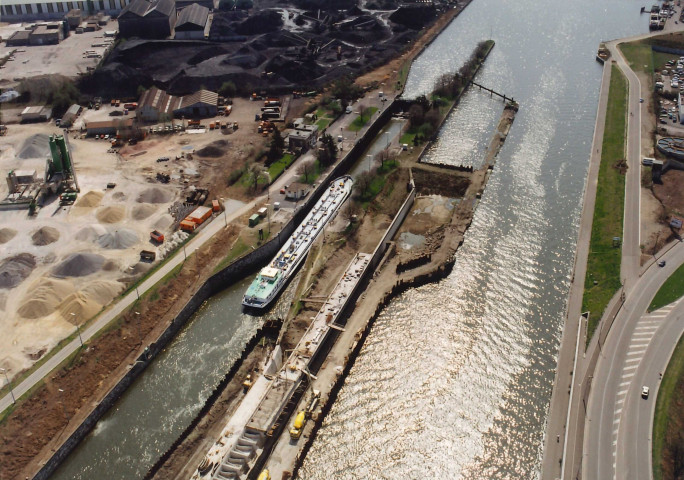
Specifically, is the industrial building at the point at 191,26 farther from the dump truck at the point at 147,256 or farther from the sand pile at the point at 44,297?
the sand pile at the point at 44,297

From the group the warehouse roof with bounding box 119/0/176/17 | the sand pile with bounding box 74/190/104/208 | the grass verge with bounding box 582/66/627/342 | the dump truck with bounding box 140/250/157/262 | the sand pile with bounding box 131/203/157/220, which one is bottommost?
the sand pile with bounding box 74/190/104/208

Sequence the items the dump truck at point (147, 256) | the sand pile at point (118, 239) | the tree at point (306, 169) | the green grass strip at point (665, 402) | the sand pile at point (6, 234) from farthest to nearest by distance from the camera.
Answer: the tree at point (306, 169), the sand pile at point (6, 234), the sand pile at point (118, 239), the dump truck at point (147, 256), the green grass strip at point (665, 402)

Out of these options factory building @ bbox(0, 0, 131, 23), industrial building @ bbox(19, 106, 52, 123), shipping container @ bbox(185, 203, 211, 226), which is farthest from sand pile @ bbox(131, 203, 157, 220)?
factory building @ bbox(0, 0, 131, 23)

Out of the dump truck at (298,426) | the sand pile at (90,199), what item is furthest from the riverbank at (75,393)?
the sand pile at (90,199)

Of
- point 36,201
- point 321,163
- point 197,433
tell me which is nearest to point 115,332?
point 197,433

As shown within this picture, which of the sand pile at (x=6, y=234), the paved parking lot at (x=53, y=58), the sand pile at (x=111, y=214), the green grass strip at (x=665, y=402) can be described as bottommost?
the paved parking lot at (x=53, y=58)

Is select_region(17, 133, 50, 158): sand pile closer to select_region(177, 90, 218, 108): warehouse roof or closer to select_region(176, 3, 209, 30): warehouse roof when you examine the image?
select_region(177, 90, 218, 108): warehouse roof
